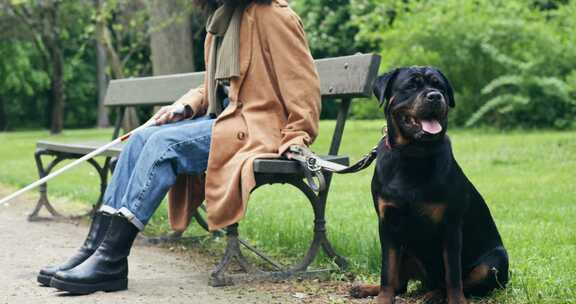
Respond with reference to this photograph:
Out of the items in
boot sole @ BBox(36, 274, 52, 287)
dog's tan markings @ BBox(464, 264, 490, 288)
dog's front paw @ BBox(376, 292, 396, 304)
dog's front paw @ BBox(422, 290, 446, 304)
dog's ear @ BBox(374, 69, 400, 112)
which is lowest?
boot sole @ BBox(36, 274, 52, 287)

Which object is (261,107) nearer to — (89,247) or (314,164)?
(314,164)

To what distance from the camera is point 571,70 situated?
1714 centimetres

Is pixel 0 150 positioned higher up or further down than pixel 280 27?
further down

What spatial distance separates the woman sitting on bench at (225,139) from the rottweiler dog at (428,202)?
888 millimetres

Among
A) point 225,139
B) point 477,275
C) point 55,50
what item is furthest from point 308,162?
point 55,50

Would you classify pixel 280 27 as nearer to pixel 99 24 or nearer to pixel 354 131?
pixel 99 24

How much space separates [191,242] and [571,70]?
12775mm

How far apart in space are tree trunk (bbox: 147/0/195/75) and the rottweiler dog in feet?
30.0

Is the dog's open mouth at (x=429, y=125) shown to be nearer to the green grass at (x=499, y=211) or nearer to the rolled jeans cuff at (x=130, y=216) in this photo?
the green grass at (x=499, y=211)

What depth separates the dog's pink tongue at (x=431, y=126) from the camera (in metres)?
3.64

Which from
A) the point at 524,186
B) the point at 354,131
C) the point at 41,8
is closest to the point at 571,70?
the point at 354,131

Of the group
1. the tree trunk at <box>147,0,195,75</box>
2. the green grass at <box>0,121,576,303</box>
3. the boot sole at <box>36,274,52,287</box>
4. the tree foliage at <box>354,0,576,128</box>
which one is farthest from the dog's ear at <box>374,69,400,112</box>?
the tree foliage at <box>354,0,576,128</box>

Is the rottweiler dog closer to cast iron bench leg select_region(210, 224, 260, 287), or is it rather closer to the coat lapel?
cast iron bench leg select_region(210, 224, 260, 287)

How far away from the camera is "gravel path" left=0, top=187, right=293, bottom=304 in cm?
443
